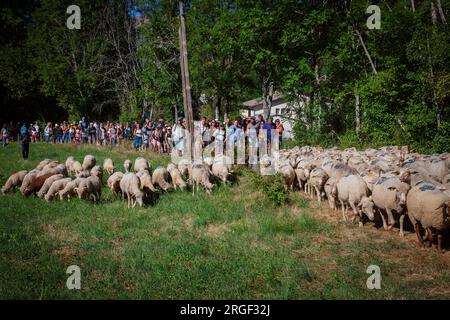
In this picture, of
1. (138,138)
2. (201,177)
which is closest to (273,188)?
(201,177)

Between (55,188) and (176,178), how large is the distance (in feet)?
14.0

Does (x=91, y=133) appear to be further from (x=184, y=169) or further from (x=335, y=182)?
(x=335, y=182)

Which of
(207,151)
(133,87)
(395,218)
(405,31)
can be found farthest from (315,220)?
(133,87)

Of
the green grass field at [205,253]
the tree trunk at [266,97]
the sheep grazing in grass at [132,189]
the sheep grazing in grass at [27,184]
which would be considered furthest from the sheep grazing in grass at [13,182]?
the tree trunk at [266,97]

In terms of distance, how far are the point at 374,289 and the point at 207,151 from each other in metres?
13.3

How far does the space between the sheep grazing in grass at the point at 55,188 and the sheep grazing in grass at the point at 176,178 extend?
3767 millimetres

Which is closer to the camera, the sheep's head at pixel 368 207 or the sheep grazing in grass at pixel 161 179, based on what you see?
the sheep's head at pixel 368 207

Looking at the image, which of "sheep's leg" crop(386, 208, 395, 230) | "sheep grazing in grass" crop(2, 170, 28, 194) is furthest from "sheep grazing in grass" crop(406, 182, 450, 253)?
"sheep grazing in grass" crop(2, 170, 28, 194)

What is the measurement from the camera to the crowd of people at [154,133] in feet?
56.6

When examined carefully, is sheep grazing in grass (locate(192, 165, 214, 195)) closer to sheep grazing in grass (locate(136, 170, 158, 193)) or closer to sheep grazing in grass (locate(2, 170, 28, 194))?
sheep grazing in grass (locate(136, 170, 158, 193))

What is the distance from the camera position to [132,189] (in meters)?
11.8

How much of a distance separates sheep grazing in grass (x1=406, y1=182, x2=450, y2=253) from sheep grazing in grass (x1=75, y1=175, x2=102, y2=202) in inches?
377

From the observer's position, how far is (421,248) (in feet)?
25.7

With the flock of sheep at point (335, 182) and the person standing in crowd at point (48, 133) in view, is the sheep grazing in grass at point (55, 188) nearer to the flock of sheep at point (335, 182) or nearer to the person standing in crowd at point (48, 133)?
the flock of sheep at point (335, 182)
